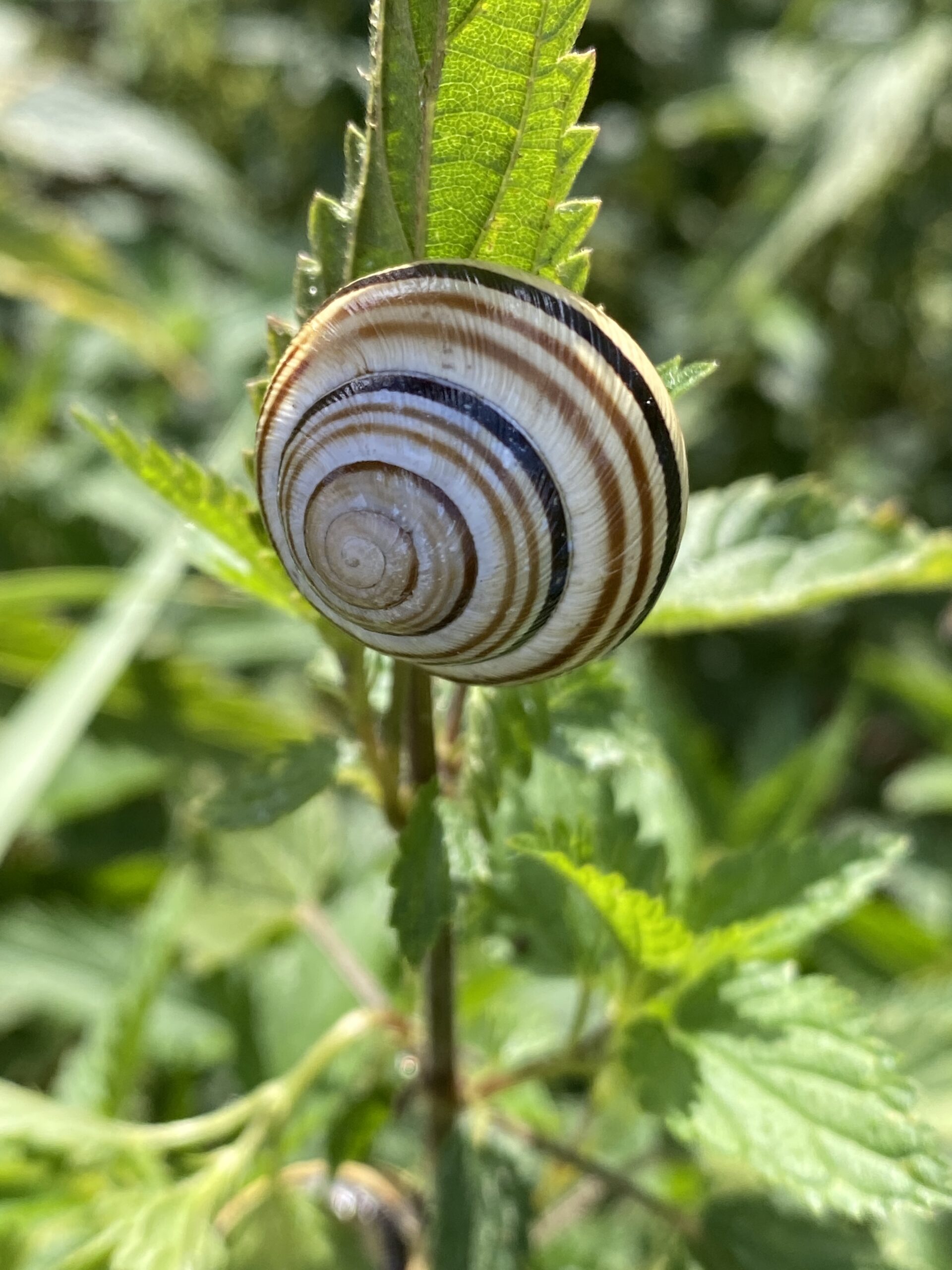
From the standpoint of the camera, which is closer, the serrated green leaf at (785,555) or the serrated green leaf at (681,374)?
the serrated green leaf at (681,374)

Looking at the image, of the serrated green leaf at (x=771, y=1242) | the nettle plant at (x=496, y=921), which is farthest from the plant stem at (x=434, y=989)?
the serrated green leaf at (x=771, y=1242)

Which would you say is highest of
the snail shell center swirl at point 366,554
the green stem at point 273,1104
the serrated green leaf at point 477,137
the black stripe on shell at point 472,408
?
the serrated green leaf at point 477,137

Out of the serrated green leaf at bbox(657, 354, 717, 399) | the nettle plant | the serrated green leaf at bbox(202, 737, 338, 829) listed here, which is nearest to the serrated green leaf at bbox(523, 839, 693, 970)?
the nettle plant

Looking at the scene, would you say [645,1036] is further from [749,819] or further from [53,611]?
[53,611]

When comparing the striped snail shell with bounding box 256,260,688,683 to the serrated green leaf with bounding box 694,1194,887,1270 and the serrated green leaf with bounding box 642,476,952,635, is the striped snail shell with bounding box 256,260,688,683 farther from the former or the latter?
the serrated green leaf with bounding box 694,1194,887,1270

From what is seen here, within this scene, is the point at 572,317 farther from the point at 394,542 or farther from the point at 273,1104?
the point at 273,1104

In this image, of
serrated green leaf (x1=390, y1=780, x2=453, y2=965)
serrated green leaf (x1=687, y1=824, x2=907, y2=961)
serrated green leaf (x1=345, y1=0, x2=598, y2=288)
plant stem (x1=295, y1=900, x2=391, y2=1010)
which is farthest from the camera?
plant stem (x1=295, y1=900, x2=391, y2=1010)

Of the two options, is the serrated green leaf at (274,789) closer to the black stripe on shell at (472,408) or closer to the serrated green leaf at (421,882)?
the serrated green leaf at (421,882)
